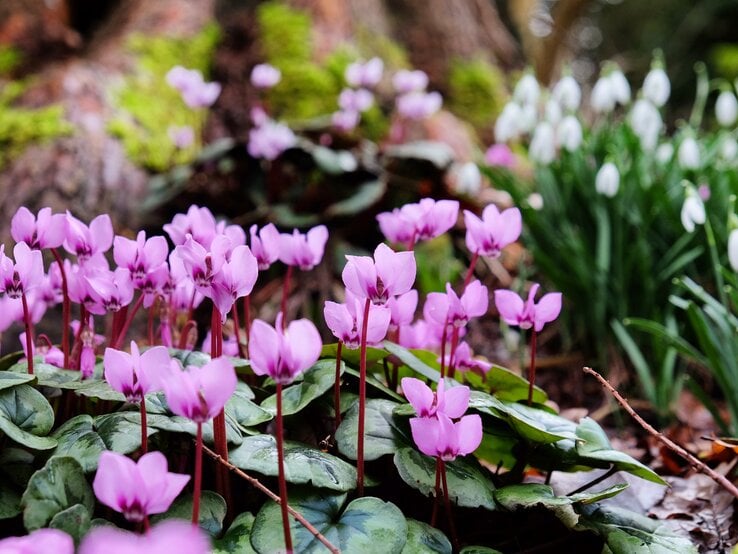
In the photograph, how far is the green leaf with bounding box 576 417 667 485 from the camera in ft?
3.46

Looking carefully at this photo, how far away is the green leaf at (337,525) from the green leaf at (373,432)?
9 centimetres

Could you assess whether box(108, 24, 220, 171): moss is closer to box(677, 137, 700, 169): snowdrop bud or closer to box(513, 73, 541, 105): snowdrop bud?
box(513, 73, 541, 105): snowdrop bud

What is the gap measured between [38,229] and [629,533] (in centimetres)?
109

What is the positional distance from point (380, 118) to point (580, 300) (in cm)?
182

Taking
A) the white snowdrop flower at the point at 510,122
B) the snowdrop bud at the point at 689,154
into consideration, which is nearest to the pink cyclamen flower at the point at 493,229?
the snowdrop bud at the point at 689,154

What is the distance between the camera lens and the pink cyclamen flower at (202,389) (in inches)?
29.4

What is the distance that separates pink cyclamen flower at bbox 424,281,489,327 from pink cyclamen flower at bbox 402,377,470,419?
0.80 ft

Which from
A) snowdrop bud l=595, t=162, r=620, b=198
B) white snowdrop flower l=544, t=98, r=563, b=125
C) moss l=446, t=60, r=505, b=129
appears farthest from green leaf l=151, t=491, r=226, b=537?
moss l=446, t=60, r=505, b=129

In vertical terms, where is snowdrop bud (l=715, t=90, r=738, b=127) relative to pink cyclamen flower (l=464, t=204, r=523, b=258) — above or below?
below

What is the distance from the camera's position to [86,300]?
1.22 m

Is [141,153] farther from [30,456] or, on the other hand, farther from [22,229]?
[30,456]

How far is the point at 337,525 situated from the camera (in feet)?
3.03

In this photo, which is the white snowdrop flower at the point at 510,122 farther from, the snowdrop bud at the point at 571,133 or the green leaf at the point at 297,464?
the green leaf at the point at 297,464

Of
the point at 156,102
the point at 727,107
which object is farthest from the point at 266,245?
the point at 156,102
